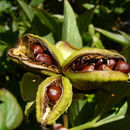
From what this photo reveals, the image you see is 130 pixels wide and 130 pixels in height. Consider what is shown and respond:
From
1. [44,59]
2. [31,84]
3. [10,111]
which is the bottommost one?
[10,111]

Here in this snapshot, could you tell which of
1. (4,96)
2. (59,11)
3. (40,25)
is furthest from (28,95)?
(59,11)

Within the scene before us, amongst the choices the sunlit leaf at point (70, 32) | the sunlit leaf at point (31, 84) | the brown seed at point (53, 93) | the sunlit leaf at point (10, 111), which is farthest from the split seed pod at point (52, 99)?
the sunlit leaf at point (10, 111)

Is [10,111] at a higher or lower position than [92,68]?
lower

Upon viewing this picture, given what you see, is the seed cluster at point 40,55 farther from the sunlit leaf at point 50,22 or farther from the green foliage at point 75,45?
the sunlit leaf at point 50,22

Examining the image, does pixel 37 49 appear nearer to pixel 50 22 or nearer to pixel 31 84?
pixel 31 84

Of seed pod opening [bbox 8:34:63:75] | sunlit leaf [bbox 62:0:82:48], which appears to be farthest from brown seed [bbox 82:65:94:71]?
sunlit leaf [bbox 62:0:82:48]

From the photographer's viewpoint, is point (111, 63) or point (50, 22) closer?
point (111, 63)

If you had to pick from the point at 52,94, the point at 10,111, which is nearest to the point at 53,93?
the point at 52,94

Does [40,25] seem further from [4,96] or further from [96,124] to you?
[96,124]

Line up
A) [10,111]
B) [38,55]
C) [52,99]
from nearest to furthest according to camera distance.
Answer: [52,99] → [38,55] → [10,111]
